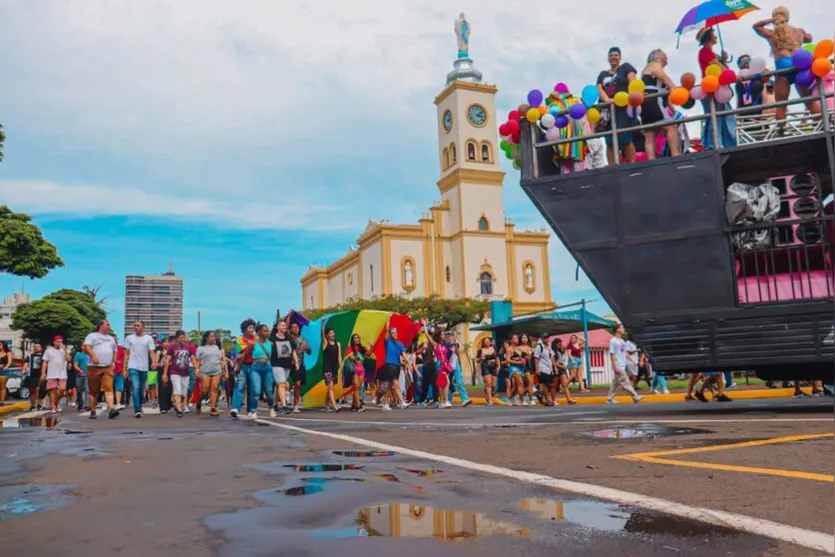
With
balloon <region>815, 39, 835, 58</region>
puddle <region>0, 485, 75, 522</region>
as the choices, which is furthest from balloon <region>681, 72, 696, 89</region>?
puddle <region>0, 485, 75, 522</region>

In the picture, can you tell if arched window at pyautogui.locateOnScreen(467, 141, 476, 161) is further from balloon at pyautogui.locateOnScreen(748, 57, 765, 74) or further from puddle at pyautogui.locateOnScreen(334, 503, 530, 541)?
puddle at pyautogui.locateOnScreen(334, 503, 530, 541)

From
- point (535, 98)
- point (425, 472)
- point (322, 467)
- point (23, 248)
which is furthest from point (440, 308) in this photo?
point (425, 472)

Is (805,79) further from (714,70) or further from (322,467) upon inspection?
(322,467)

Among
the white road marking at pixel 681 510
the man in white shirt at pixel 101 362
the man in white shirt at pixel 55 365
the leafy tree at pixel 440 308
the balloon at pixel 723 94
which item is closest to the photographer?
the white road marking at pixel 681 510

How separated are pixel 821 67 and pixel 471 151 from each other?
192 feet

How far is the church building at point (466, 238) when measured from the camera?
6500cm

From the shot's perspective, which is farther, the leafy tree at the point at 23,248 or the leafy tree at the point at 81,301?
the leafy tree at the point at 81,301

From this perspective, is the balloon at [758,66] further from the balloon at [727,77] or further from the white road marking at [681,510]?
the white road marking at [681,510]

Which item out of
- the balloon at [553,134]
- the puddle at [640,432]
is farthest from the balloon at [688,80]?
the puddle at [640,432]

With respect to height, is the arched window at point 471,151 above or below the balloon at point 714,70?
above

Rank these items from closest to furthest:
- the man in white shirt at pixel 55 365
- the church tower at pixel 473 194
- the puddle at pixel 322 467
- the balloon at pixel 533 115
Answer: the puddle at pixel 322 467 → the balloon at pixel 533 115 → the man in white shirt at pixel 55 365 → the church tower at pixel 473 194

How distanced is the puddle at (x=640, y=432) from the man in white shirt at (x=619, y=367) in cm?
691

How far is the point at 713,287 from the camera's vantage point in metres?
8.85

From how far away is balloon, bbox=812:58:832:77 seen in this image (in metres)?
8.58
